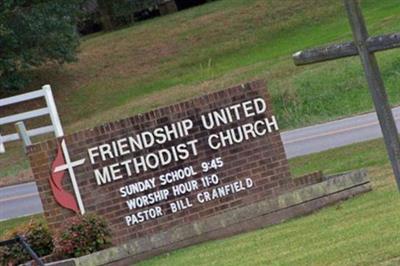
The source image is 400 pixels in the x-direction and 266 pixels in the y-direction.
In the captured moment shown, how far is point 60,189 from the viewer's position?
14859mm

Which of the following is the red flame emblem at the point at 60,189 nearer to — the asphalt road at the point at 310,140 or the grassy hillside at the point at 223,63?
the asphalt road at the point at 310,140

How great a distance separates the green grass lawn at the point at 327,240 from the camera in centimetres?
1010

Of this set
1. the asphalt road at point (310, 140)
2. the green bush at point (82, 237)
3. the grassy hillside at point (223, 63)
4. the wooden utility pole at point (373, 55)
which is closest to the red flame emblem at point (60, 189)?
the green bush at point (82, 237)

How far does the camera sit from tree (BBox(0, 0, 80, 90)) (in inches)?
1718

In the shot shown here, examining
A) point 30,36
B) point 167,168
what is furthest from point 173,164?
point 30,36

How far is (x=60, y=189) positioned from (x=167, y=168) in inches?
52.1

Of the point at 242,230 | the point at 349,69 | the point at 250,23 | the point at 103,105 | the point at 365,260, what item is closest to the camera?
the point at 365,260

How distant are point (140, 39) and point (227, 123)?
128ft

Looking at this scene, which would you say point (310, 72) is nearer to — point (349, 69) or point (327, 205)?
point (349, 69)

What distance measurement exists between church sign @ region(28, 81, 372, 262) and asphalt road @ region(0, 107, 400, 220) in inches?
271

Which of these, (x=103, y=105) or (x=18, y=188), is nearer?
(x=18, y=188)

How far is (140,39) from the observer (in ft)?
177

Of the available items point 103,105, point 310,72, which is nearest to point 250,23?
point 103,105

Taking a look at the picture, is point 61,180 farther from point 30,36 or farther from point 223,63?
point 223,63
